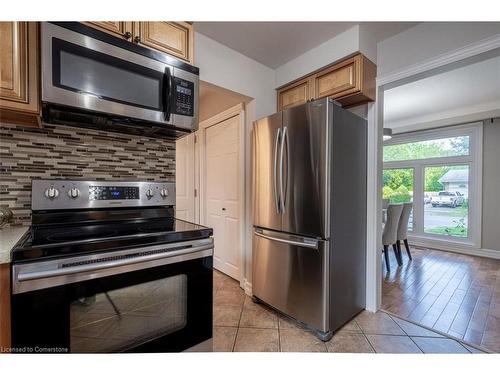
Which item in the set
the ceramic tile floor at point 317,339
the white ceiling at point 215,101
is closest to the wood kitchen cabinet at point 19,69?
the white ceiling at point 215,101

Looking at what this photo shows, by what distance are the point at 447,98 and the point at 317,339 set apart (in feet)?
13.5

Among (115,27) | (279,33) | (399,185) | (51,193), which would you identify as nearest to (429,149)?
(399,185)

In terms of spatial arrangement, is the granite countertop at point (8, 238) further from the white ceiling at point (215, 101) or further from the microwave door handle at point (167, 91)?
the white ceiling at point (215, 101)

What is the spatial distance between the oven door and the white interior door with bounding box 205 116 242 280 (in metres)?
1.46

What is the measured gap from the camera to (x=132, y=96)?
1.30 metres

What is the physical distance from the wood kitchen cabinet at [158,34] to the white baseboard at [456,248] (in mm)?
5292

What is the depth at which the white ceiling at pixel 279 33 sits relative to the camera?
188 cm

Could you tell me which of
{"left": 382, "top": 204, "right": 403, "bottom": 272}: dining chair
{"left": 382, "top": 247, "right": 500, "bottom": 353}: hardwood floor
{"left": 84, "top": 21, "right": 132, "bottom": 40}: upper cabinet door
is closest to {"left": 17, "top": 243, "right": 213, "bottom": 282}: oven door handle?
{"left": 84, "top": 21, "right": 132, "bottom": 40}: upper cabinet door

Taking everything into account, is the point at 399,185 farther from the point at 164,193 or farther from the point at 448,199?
the point at 164,193

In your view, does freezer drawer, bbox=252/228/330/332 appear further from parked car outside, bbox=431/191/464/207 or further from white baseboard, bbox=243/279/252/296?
parked car outside, bbox=431/191/464/207

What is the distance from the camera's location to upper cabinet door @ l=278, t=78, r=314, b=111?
88.0 inches

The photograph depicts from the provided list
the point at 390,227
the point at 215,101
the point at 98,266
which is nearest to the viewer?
the point at 98,266

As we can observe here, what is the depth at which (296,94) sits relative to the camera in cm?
236
